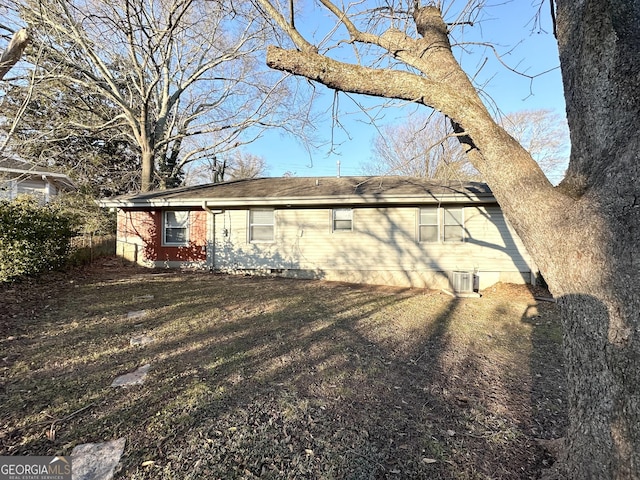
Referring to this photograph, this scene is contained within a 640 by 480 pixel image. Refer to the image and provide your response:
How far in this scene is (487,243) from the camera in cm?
955

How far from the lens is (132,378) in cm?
304

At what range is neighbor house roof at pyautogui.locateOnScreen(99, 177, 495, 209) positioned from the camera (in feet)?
30.3

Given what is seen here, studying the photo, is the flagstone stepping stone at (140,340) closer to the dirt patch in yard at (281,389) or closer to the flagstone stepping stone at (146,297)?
the dirt patch in yard at (281,389)

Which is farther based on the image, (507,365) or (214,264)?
(214,264)

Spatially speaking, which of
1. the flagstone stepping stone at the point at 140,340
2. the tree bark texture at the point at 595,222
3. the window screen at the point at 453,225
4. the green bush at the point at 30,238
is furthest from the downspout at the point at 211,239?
the tree bark texture at the point at 595,222

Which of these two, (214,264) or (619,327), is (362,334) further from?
(214,264)

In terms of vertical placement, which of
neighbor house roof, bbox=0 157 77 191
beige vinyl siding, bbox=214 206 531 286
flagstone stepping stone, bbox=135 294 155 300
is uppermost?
neighbor house roof, bbox=0 157 77 191

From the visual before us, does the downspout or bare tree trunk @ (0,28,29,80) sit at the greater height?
bare tree trunk @ (0,28,29,80)

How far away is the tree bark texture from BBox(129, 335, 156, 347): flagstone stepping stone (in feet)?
14.2

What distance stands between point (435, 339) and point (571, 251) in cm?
329

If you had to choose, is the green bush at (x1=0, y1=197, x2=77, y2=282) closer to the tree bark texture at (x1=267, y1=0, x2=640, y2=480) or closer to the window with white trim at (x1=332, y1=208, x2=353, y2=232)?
the window with white trim at (x1=332, y1=208, x2=353, y2=232)

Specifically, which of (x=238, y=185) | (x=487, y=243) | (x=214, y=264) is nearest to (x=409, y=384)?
(x=487, y=243)

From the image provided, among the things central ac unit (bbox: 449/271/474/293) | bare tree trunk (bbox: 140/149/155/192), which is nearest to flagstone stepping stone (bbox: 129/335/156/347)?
central ac unit (bbox: 449/271/474/293)

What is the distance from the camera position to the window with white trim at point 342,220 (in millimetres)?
10078
